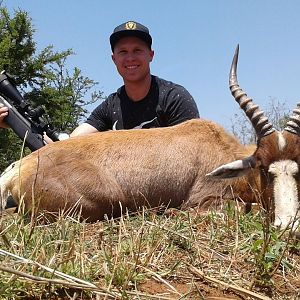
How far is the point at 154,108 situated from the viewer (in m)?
7.27

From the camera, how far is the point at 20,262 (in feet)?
9.12

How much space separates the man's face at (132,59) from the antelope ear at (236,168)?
227 cm

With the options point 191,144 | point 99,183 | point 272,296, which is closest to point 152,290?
point 272,296

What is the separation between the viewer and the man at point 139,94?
7.19m

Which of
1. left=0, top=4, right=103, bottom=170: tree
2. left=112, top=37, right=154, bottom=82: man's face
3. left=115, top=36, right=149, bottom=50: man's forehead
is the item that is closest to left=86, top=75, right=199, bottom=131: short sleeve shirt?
left=112, top=37, right=154, bottom=82: man's face

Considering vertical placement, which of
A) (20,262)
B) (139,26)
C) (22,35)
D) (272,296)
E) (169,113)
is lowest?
(272,296)

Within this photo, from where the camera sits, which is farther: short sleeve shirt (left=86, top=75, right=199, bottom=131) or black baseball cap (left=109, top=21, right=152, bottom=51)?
black baseball cap (left=109, top=21, right=152, bottom=51)

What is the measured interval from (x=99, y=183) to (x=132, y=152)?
1.65ft

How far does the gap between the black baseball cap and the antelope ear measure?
8.61 feet

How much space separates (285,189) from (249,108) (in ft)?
4.14

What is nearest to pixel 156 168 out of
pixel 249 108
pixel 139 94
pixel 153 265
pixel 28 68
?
pixel 249 108

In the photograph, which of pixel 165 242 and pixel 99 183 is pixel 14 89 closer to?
pixel 99 183

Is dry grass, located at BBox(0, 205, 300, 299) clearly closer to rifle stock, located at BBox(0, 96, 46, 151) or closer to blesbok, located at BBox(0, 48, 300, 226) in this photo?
blesbok, located at BBox(0, 48, 300, 226)

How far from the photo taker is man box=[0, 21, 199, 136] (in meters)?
7.19
